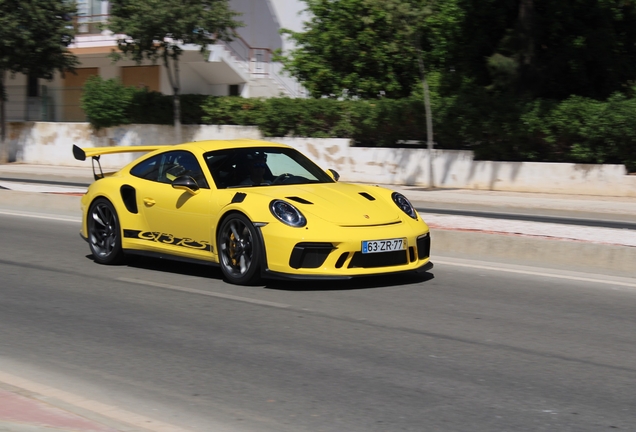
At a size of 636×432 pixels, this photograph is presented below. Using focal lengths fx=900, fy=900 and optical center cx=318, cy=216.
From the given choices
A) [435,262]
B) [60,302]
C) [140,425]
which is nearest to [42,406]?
[140,425]

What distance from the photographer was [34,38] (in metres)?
32.3

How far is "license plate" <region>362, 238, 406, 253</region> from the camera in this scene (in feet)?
26.2

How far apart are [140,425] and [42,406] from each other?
21.0 inches

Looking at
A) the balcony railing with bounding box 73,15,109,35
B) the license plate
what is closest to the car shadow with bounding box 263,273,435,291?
the license plate

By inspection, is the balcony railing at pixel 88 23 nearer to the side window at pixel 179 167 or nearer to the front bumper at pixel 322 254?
the side window at pixel 179 167

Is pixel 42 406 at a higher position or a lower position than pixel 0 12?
lower

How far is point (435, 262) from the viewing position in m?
10.2

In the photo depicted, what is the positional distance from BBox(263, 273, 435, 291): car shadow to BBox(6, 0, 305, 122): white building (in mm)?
27556

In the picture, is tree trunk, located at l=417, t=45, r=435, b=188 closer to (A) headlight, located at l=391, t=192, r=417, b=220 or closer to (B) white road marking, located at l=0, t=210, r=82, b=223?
(B) white road marking, located at l=0, t=210, r=82, b=223

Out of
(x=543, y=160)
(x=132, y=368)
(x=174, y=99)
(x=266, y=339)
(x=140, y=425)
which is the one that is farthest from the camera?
(x=174, y=99)

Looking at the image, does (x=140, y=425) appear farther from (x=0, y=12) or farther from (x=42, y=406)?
(x=0, y=12)

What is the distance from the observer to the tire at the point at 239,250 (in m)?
8.22

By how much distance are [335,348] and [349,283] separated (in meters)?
2.51

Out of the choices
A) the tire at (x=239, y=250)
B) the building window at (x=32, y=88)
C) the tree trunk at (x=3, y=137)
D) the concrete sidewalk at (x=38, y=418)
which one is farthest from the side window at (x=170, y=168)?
the building window at (x=32, y=88)
